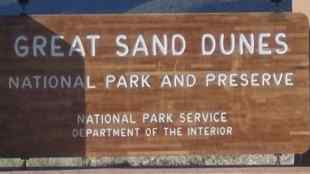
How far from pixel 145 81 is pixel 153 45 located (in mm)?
405

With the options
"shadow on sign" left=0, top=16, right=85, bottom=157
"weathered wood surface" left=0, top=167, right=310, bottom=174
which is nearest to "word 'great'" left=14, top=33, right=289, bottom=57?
"shadow on sign" left=0, top=16, right=85, bottom=157

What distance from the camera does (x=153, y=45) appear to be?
11.9 meters

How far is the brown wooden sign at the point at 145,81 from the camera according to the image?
11820mm

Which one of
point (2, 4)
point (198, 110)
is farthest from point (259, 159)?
point (2, 4)

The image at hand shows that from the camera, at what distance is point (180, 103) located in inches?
468

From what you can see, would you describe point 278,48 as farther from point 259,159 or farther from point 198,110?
point 259,159

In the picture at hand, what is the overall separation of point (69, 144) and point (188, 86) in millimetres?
1447

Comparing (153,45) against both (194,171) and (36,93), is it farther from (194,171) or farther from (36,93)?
(194,171)

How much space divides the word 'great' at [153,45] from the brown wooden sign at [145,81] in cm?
1

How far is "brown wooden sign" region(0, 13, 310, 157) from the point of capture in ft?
38.8

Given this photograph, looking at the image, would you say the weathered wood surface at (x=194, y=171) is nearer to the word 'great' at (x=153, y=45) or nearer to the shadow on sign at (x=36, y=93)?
the shadow on sign at (x=36, y=93)

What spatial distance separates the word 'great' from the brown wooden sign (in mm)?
11

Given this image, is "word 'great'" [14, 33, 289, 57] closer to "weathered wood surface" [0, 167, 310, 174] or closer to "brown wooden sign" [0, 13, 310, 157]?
"brown wooden sign" [0, 13, 310, 157]

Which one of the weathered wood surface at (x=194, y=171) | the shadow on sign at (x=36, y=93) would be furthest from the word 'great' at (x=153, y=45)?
the weathered wood surface at (x=194, y=171)
